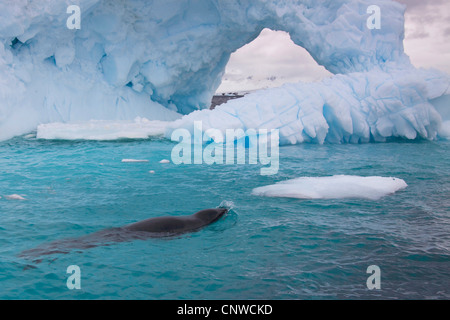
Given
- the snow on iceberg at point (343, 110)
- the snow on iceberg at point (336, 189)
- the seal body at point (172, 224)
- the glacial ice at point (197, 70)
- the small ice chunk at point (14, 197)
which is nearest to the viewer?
the seal body at point (172, 224)

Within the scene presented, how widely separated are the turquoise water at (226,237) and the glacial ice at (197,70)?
12.7ft

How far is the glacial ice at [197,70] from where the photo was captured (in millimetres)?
10992

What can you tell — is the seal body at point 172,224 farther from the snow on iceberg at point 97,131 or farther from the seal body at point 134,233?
the snow on iceberg at point 97,131

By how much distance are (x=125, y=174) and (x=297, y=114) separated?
5.40 m

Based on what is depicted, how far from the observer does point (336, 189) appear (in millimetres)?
5582

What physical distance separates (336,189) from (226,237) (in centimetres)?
222

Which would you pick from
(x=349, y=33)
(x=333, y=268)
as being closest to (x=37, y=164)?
(x=333, y=268)

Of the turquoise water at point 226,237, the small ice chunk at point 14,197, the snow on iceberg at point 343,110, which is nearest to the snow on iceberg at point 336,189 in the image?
the turquoise water at point 226,237

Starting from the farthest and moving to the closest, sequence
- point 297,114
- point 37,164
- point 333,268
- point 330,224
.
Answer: point 297,114, point 37,164, point 330,224, point 333,268

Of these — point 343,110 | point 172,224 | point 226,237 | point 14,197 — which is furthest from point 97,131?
point 226,237

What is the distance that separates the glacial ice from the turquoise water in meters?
3.88

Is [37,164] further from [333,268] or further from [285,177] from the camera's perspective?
[333,268]

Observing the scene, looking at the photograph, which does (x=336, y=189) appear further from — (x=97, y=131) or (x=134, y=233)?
(x=97, y=131)
